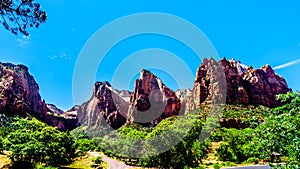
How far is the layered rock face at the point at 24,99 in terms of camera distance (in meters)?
101

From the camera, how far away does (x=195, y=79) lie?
370ft

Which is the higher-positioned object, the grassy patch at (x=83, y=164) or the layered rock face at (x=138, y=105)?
the layered rock face at (x=138, y=105)

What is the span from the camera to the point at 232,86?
103 metres

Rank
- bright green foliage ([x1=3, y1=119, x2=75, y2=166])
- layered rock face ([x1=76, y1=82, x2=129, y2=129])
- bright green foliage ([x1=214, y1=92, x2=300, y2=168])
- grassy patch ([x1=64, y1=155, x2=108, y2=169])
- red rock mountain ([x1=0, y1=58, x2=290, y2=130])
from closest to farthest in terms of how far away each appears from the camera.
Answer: bright green foliage ([x1=214, y1=92, x2=300, y2=168]), bright green foliage ([x1=3, y1=119, x2=75, y2=166]), grassy patch ([x1=64, y1=155, x2=108, y2=169]), red rock mountain ([x1=0, y1=58, x2=290, y2=130]), layered rock face ([x1=76, y1=82, x2=129, y2=129])

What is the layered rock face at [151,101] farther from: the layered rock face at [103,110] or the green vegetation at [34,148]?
the green vegetation at [34,148]

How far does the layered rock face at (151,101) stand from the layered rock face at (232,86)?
11217mm

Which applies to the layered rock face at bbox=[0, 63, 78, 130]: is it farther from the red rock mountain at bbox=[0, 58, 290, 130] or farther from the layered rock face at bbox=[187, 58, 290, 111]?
the layered rock face at bbox=[187, 58, 290, 111]

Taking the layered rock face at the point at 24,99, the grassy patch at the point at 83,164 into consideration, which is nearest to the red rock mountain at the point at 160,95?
the layered rock face at the point at 24,99

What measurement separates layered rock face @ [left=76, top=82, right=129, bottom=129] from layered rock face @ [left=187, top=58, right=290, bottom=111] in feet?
146

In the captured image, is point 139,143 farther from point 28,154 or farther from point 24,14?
point 24,14

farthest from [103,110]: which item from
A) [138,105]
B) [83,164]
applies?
[83,164]

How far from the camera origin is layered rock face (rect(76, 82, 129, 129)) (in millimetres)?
135250

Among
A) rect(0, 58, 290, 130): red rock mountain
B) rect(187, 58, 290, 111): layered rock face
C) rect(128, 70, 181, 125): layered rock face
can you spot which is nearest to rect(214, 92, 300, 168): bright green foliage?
rect(0, 58, 290, 130): red rock mountain

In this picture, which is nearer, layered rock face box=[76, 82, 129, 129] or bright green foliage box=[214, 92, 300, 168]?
bright green foliage box=[214, 92, 300, 168]
